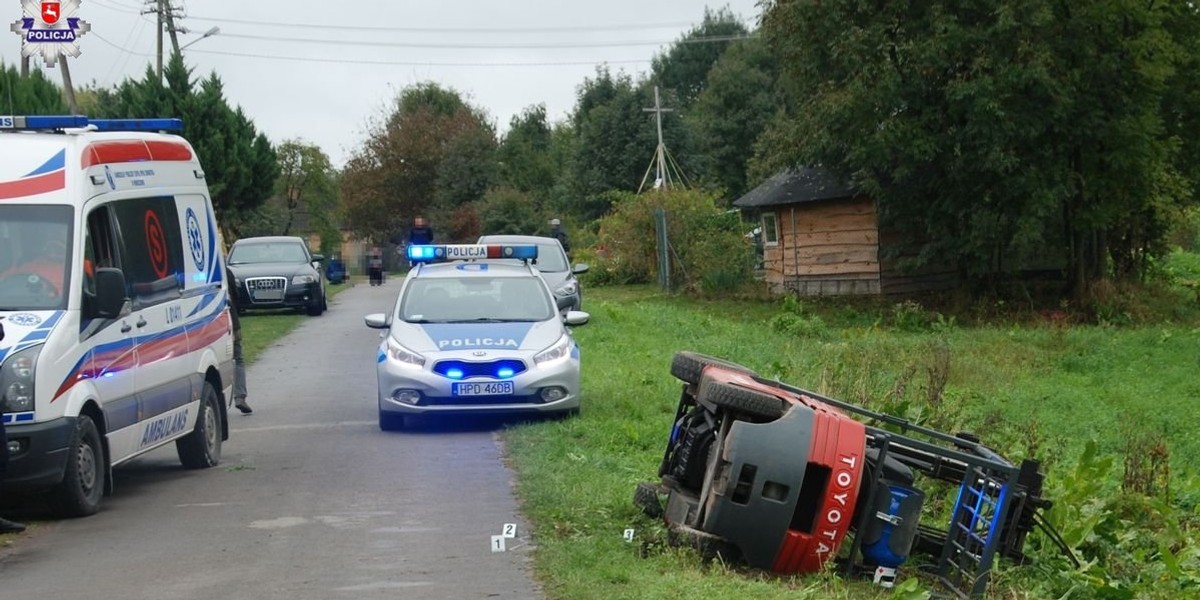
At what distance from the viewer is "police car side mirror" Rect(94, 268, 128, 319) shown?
1011cm

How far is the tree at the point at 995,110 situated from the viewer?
27750 mm

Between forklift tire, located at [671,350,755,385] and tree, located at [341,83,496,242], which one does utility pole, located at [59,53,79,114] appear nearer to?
forklift tire, located at [671,350,755,385]

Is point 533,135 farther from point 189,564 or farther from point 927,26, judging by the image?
point 189,564

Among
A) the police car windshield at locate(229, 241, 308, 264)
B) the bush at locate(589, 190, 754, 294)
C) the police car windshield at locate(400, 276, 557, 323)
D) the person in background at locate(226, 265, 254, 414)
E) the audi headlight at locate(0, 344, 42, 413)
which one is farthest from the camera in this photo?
the bush at locate(589, 190, 754, 294)

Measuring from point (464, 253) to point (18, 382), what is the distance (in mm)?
7897

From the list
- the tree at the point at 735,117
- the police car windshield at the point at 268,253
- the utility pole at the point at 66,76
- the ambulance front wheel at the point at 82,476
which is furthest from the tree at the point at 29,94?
the tree at the point at 735,117

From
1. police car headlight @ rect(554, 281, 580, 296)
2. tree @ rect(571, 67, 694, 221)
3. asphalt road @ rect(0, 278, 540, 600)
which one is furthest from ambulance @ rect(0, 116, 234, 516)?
tree @ rect(571, 67, 694, 221)

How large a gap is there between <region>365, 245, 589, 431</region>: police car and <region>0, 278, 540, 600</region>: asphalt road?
42cm

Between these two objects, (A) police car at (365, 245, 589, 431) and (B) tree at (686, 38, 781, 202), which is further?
(B) tree at (686, 38, 781, 202)

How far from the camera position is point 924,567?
28.1ft

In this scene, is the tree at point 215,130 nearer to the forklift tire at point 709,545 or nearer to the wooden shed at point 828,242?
the wooden shed at point 828,242

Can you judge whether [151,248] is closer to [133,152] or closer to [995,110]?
[133,152]

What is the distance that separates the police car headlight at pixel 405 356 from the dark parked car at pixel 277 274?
1562 centimetres

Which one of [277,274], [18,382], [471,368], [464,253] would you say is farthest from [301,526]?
[277,274]
